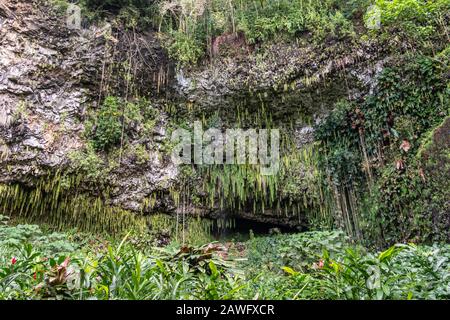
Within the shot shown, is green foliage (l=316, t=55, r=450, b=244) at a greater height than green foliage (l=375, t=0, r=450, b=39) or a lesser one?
lesser

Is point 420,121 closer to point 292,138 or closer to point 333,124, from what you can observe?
point 333,124

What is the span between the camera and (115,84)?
6.80 meters

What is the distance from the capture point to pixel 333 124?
262 inches

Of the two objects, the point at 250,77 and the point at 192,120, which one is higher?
the point at 250,77

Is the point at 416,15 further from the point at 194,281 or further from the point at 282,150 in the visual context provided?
the point at 194,281

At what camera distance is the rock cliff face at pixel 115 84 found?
578 centimetres

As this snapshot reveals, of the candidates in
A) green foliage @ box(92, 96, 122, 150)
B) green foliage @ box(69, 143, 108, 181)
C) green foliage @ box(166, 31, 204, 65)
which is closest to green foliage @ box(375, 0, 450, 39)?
green foliage @ box(166, 31, 204, 65)

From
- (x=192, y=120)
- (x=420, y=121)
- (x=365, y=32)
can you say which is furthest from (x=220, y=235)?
(x=365, y=32)

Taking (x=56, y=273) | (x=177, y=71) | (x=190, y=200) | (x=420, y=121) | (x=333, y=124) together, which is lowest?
(x=56, y=273)

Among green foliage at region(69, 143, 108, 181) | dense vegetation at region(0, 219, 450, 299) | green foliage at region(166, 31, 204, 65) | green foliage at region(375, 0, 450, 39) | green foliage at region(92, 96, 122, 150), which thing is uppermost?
green foliage at region(166, 31, 204, 65)

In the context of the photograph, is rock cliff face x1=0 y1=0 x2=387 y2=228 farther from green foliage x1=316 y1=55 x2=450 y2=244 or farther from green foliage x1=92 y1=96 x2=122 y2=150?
green foliage x1=316 y1=55 x2=450 y2=244

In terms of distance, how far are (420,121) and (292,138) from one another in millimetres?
2633

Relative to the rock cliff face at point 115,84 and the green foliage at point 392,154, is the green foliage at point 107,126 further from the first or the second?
the green foliage at point 392,154

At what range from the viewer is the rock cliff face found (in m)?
5.78
